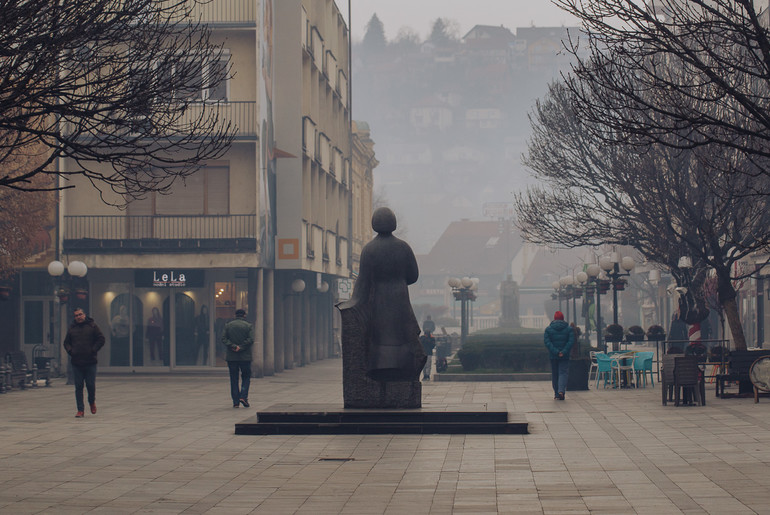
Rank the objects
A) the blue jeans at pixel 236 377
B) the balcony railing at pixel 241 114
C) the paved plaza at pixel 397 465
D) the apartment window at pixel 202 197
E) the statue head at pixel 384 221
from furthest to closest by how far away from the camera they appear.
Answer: the apartment window at pixel 202 197
the balcony railing at pixel 241 114
the blue jeans at pixel 236 377
the statue head at pixel 384 221
the paved plaza at pixel 397 465

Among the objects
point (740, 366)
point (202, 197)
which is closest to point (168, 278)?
point (202, 197)

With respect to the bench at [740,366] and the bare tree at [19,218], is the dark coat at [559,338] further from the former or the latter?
the bare tree at [19,218]

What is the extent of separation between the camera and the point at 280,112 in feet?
121

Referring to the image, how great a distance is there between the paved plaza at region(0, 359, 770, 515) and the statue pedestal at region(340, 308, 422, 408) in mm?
1158

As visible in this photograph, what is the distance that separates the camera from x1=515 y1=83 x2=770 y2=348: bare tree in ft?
87.5

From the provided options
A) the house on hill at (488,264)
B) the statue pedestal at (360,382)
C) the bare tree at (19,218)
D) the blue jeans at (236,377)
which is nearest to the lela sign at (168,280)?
the bare tree at (19,218)

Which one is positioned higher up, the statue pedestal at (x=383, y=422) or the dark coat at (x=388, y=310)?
the dark coat at (x=388, y=310)

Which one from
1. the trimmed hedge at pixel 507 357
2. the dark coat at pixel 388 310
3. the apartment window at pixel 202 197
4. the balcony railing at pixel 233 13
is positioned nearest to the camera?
the dark coat at pixel 388 310

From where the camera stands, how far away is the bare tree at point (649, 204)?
26656mm

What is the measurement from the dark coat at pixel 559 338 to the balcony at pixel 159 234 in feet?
42.5

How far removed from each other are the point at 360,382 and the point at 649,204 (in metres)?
15.4

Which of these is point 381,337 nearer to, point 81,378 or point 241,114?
point 81,378

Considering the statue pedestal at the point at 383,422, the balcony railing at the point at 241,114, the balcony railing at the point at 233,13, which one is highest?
the balcony railing at the point at 233,13

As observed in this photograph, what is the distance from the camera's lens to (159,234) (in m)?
34.4
